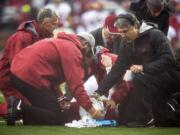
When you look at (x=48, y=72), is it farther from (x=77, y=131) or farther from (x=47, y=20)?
(x=47, y=20)

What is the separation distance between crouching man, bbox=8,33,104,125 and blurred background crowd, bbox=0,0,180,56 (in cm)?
1493

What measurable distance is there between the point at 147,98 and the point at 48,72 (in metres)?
1.25

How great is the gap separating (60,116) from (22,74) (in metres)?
0.73

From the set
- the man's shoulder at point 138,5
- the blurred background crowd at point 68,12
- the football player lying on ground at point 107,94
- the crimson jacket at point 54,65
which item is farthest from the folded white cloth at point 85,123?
the blurred background crowd at point 68,12

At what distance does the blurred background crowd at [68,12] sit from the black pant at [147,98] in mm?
14861

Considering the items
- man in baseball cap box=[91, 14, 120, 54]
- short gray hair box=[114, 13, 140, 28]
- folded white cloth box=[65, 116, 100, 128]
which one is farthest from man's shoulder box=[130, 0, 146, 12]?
folded white cloth box=[65, 116, 100, 128]

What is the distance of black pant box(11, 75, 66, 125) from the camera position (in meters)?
10.3

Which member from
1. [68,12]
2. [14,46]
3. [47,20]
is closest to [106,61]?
[47,20]

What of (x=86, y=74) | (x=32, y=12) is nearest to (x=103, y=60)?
(x=86, y=74)

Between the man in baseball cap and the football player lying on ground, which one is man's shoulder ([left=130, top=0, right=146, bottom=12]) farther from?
the football player lying on ground

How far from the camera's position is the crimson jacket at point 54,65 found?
9.94m

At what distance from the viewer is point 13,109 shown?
1016 cm

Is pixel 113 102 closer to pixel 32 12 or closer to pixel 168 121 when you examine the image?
pixel 168 121

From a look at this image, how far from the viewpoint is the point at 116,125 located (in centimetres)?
1060
